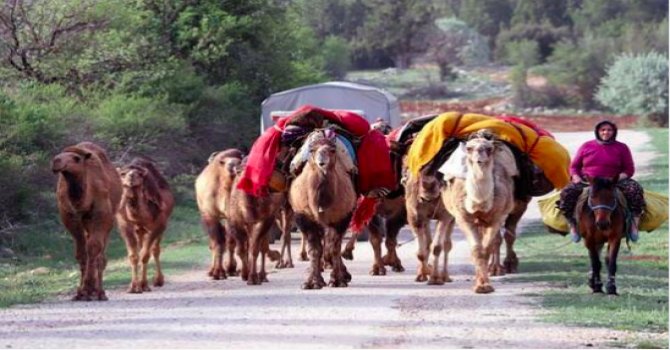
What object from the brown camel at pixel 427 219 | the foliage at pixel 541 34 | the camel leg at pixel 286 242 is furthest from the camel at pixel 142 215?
the foliage at pixel 541 34

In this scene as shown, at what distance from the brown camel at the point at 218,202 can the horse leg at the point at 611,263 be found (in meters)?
5.05

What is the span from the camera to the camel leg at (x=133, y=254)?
57.8 feet

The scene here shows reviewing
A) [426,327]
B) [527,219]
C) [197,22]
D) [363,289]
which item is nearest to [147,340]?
[426,327]

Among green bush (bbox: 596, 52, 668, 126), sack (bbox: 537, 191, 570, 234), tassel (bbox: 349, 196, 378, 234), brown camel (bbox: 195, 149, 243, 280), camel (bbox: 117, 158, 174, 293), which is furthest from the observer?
green bush (bbox: 596, 52, 668, 126)

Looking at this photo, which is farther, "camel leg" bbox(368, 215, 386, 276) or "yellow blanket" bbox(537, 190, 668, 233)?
"camel leg" bbox(368, 215, 386, 276)

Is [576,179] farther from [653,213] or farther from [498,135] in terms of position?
[498,135]

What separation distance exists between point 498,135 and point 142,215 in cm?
456

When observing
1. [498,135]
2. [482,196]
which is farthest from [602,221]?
[498,135]

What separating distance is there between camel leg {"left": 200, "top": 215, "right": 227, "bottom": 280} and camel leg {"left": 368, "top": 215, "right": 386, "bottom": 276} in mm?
2033

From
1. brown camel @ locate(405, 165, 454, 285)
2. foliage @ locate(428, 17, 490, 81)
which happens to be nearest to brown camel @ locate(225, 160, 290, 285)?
brown camel @ locate(405, 165, 454, 285)

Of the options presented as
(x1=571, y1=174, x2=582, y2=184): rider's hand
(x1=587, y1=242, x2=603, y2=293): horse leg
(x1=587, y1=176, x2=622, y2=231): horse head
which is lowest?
(x1=587, y1=242, x2=603, y2=293): horse leg

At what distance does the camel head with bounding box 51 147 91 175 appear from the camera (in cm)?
1639

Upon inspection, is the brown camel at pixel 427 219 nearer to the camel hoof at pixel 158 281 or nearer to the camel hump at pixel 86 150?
the camel hoof at pixel 158 281

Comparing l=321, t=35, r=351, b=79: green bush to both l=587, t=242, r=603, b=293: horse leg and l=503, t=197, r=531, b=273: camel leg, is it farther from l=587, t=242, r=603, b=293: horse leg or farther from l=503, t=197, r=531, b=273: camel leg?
l=587, t=242, r=603, b=293: horse leg
